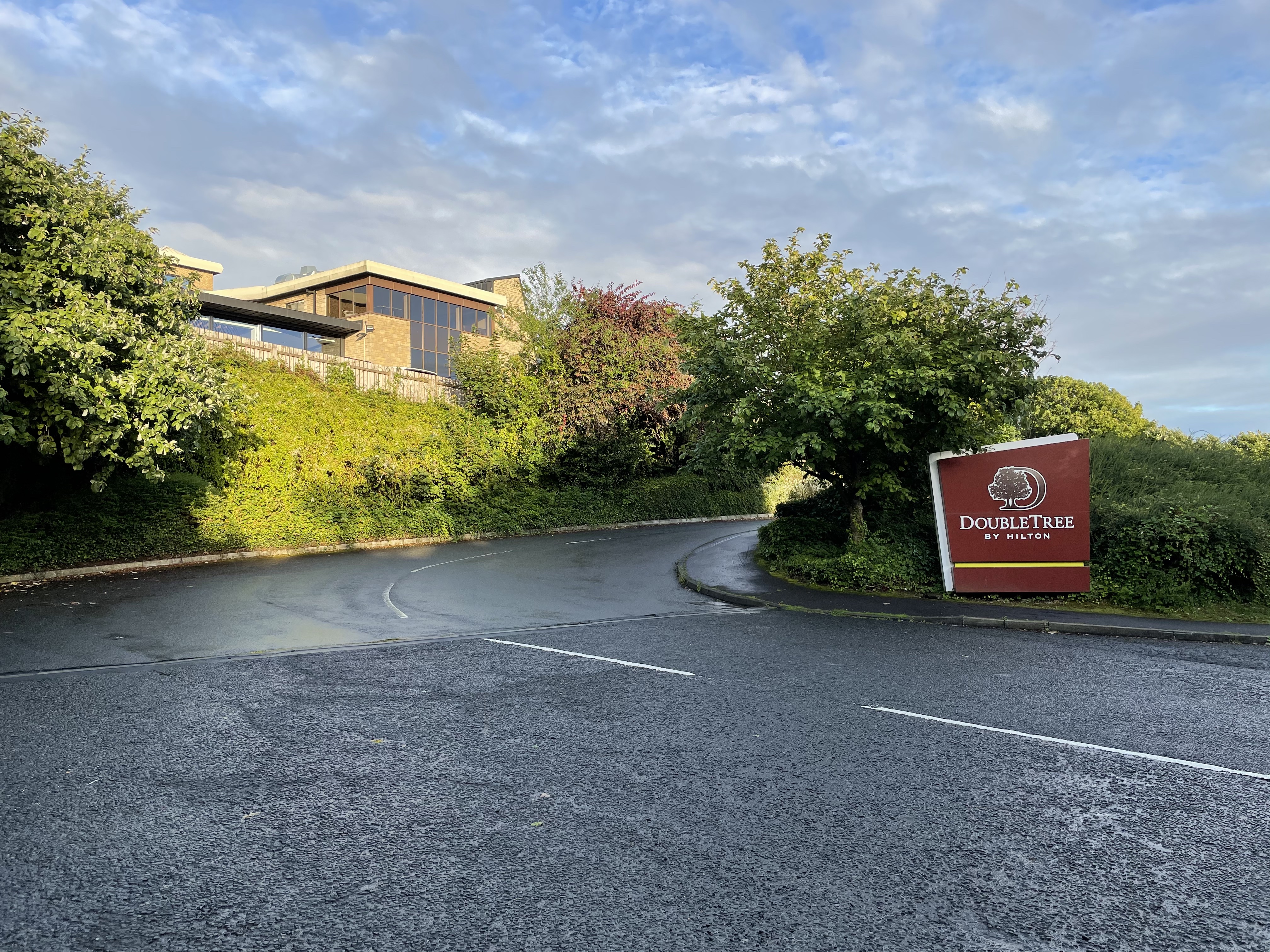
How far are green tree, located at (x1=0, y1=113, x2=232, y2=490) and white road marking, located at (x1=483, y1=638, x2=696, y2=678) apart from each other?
7.60 m

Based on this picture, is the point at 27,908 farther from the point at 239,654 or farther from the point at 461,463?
the point at 461,463

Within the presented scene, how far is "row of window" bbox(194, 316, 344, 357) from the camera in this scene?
104ft

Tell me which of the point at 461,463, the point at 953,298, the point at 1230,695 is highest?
the point at 953,298

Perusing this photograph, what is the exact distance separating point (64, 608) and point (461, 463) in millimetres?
13256

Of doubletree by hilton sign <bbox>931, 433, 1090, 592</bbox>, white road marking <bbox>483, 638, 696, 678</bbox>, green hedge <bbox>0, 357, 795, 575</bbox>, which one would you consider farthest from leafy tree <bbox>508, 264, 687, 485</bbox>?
white road marking <bbox>483, 638, 696, 678</bbox>

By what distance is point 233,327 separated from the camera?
107 ft

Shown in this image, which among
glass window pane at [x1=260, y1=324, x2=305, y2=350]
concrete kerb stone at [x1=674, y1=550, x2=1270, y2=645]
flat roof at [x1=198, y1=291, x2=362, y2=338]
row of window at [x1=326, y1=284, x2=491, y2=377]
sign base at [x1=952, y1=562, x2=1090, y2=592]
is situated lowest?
concrete kerb stone at [x1=674, y1=550, x2=1270, y2=645]

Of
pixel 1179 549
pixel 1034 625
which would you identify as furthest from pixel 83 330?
pixel 1179 549

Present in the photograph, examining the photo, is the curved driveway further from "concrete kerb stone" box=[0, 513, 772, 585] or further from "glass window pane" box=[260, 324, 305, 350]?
"glass window pane" box=[260, 324, 305, 350]

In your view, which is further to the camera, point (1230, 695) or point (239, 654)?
point (239, 654)


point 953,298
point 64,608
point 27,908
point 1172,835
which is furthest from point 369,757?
point 953,298

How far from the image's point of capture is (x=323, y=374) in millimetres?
22500

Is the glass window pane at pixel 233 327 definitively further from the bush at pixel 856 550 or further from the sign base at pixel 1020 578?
the sign base at pixel 1020 578

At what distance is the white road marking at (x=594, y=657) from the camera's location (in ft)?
24.3
